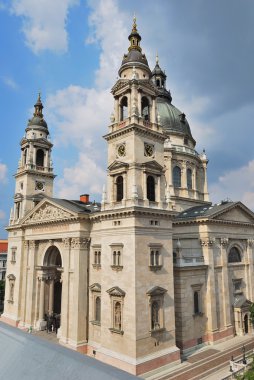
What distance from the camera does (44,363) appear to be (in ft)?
13.1

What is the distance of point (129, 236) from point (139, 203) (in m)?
3.23

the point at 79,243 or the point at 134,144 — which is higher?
the point at 134,144

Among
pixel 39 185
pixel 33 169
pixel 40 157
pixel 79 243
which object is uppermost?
pixel 40 157

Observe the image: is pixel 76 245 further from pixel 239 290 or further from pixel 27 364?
pixel 27 364

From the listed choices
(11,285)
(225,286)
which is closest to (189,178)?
(225,286)

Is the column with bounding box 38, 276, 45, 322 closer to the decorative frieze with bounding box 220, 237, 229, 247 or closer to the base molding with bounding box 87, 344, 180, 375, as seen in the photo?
the base molding with bounding box 87, 344, 180, 375

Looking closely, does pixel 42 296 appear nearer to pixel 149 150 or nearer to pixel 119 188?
pixel 119 188

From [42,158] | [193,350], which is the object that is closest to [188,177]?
[42,158]

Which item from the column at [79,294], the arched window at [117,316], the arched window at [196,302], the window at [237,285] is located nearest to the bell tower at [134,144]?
the column at [79,294]

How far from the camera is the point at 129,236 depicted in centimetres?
2880

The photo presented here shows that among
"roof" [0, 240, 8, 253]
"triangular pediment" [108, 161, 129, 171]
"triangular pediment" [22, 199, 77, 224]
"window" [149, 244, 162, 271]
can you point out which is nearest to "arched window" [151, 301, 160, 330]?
"window" [149, 244, 162, 271]

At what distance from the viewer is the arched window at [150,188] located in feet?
103

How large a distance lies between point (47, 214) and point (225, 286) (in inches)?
963

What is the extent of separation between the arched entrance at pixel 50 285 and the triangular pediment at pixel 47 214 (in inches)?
163
